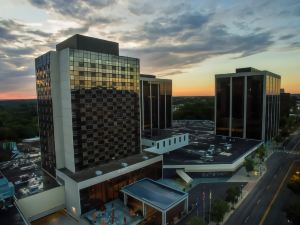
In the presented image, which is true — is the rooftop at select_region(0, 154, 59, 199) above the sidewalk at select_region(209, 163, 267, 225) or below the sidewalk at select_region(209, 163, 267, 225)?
above

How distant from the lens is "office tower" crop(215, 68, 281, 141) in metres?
104

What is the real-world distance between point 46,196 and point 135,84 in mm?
40839

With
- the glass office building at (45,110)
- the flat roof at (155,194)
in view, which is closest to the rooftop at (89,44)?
the glass office building at (45,110)

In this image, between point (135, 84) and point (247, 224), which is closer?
point (247, 224)

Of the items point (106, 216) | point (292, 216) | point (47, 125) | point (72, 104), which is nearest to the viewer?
point (292, 216)

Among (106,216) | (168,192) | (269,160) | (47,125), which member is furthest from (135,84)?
(269,160)

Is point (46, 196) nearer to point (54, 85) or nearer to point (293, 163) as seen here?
point (54, 85)

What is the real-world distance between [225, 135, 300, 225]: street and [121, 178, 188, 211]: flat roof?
41.2 feet

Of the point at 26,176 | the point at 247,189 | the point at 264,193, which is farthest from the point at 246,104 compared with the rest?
the point at 26,176

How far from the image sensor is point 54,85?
184 ft

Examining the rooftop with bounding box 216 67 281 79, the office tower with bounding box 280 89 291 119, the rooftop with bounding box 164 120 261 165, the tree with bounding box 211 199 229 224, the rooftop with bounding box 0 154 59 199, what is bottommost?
the tree with bounding box 211 199 229 224

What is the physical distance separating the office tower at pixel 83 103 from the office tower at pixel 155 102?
53.2 meters

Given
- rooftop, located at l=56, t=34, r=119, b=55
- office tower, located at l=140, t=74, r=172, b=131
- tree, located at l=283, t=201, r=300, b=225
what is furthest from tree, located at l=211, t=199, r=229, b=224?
office tower, located at l=140, t=74, r=172, b=131

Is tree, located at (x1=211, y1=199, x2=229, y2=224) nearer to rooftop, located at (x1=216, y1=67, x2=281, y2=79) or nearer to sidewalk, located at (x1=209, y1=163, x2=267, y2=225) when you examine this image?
sidewalk, located at (x1=209, y1=163, x2=267, y2=225)
